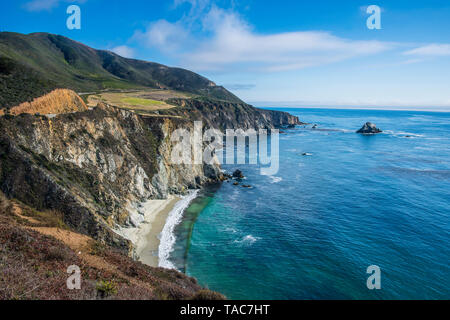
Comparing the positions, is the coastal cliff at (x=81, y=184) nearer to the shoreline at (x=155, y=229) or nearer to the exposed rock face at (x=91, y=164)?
the exposed rock face at (x=91, y=164)

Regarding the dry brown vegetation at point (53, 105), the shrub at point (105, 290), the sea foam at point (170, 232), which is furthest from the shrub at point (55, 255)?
the dry brown vegetation at point (53, 105)

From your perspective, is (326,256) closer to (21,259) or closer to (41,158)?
(21,259)

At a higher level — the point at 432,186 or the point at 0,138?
the point at 0,138

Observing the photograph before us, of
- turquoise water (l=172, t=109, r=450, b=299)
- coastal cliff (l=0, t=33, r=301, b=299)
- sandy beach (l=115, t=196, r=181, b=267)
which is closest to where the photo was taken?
coastal cliff (l=0, t=33, r=301, b=299)

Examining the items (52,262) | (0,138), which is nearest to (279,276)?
(52,262)

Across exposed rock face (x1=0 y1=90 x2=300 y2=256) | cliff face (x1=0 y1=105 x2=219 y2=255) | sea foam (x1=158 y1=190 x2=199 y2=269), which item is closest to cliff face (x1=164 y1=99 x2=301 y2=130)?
exposed rock face (x1=0 y1=90 x2=300 y2=256)

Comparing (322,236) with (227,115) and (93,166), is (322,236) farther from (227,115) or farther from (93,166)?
(227,115)

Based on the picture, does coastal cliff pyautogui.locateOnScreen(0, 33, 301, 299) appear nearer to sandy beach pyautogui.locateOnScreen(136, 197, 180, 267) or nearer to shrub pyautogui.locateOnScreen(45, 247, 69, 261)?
shrub pyautogui.locateOnScreen(45, 247, 69, 261)
